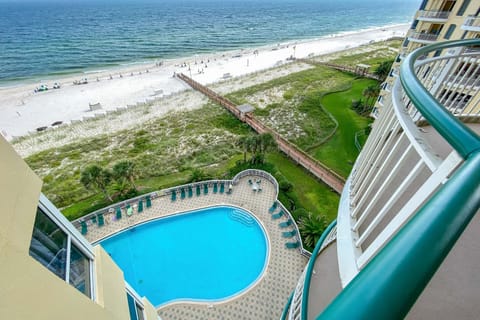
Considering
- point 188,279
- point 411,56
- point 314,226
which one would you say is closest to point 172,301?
point 188,279

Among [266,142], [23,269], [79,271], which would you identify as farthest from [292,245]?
[23,269]

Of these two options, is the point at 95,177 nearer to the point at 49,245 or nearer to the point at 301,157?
the point at 49,245

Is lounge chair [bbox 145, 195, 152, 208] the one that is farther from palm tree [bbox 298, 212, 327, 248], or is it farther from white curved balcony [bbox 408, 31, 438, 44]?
white curved balcony [bbox 408, 31, 438, 44]

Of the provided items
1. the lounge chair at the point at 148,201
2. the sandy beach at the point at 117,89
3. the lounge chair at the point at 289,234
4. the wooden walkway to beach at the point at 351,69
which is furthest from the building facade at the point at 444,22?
the sandy beach at the point at 117,89

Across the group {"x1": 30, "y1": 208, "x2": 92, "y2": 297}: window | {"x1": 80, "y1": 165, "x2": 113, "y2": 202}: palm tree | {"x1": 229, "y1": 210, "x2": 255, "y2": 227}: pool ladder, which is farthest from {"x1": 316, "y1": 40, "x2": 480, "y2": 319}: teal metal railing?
{"x1": 80, "y1": 165, "x2": 113, "y2": 202}: palm tree

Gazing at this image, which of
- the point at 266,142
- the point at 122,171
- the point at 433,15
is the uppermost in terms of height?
the point at 433,15
